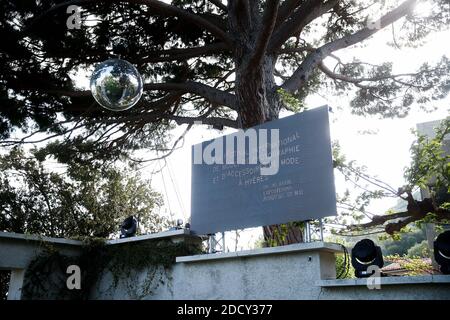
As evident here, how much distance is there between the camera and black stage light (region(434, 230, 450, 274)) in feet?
10.2

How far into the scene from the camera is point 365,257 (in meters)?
3.47

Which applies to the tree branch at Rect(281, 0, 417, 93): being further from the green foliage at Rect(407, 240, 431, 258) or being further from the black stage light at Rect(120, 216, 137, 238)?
the green foliage at Rect(407, 240, 431, 258)

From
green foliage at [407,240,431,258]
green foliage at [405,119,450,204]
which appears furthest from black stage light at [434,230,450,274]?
green foliage at [407,240,431,258]

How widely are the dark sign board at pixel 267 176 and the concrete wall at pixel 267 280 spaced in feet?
1.05

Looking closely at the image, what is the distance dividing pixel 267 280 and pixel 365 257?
91cm

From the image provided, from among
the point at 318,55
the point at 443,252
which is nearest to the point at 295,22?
the point at 318,55

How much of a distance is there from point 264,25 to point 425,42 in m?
4.48

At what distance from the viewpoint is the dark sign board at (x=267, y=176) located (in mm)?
3859

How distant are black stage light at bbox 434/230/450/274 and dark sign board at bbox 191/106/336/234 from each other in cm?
84

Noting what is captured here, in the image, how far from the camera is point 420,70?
776 centimetres

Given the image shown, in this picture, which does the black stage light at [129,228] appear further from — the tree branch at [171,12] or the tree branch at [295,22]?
the tree branch at [295,22]

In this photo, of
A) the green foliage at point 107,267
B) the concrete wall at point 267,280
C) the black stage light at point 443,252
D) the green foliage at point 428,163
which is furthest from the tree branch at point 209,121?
the black stage light at point 443,252

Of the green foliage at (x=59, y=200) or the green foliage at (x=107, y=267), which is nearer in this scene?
the green foliage at (x=107, y=267)

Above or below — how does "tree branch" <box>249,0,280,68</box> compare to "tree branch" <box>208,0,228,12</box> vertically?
below
